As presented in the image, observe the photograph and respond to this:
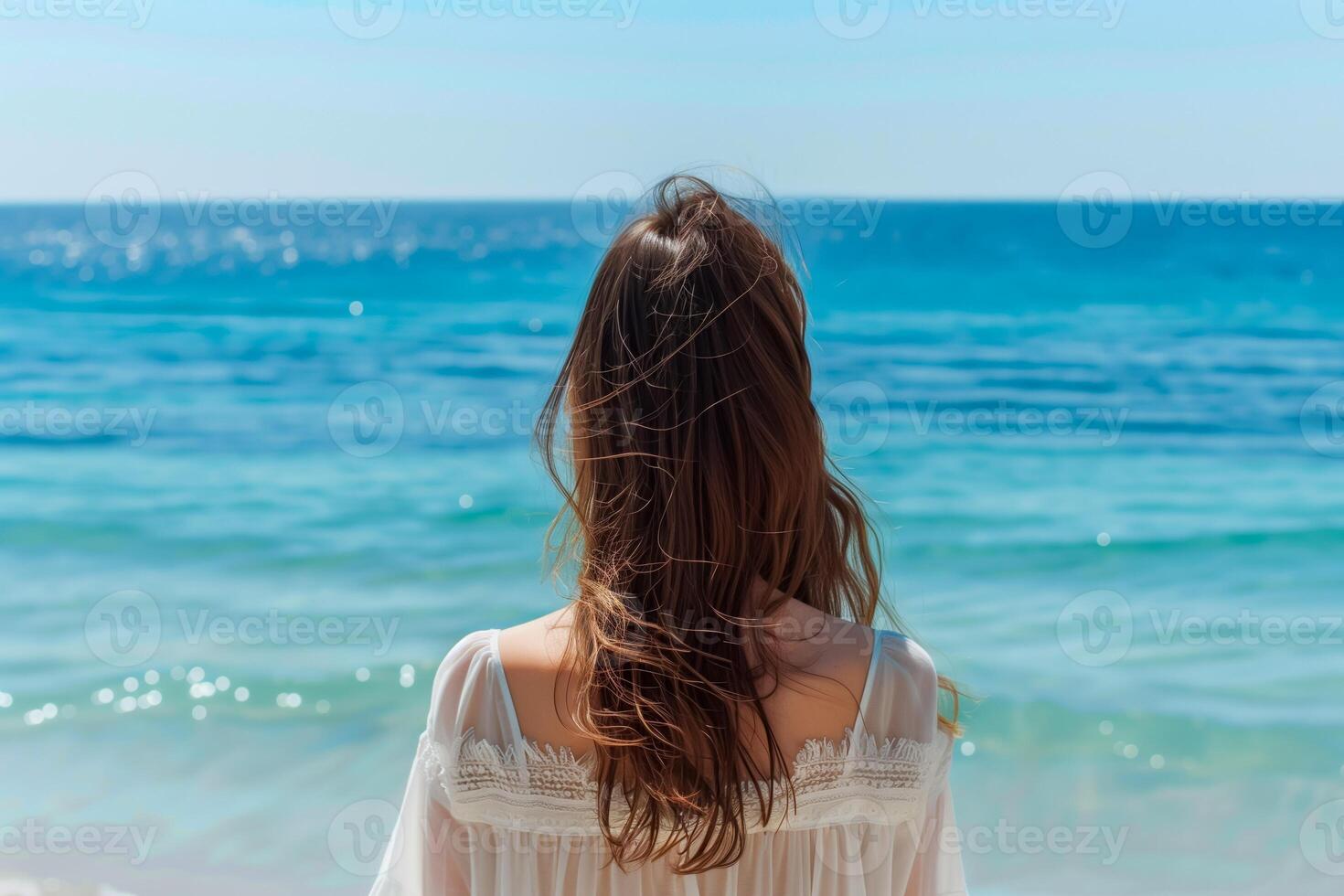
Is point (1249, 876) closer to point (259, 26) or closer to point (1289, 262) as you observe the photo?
point (1289, 262)

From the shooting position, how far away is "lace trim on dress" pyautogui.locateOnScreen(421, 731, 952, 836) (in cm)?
115

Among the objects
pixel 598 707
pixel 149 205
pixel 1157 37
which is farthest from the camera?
pixel 149 205

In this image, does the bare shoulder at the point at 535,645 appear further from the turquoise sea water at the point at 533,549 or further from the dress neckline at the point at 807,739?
the turquoise sea water at the point at 533,549

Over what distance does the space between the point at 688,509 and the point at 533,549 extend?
19.1 feet

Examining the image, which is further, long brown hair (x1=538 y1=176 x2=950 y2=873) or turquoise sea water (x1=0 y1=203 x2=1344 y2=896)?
turquoise sea water (x1=0 y1=203 x2=1344 y2=896)

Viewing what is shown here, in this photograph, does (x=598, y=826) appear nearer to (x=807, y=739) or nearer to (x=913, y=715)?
(x=807, y=739)

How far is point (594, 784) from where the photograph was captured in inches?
45.3

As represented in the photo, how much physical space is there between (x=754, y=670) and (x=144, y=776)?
375 cm

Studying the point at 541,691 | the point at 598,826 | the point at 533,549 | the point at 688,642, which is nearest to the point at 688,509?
the point at 688,642

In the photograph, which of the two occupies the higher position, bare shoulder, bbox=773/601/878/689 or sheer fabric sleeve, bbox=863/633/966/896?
bare shoulder, bbox=773/601/878/689

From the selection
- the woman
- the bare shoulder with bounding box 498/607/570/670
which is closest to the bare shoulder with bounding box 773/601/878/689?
the woman

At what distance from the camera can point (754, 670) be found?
1123mm

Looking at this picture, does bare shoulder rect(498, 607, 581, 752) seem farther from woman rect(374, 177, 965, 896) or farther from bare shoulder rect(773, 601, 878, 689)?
bare shoulder rect(773, 601, 878, 689)

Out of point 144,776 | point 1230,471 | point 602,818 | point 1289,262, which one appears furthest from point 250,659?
point 1289,262
